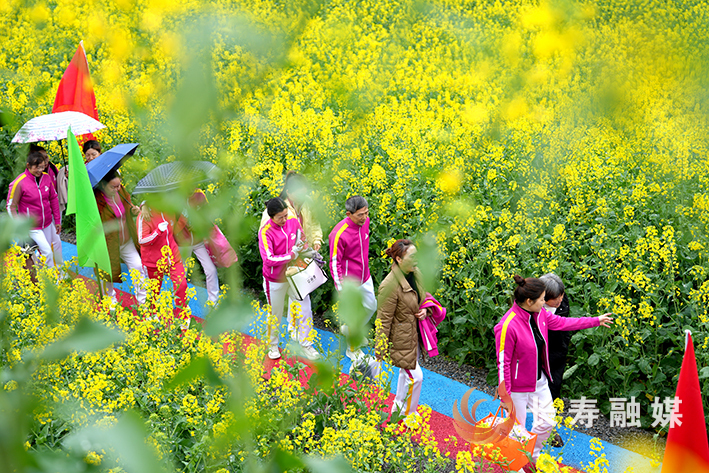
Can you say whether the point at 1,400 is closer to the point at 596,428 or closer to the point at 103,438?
the point at 103,438

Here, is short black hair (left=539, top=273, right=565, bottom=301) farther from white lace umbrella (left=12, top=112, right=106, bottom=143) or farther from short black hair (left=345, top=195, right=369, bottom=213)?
white lace umbrella (left=12, top=112, right=106, bottom=143)

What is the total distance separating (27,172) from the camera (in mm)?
6438

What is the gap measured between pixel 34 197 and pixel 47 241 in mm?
495

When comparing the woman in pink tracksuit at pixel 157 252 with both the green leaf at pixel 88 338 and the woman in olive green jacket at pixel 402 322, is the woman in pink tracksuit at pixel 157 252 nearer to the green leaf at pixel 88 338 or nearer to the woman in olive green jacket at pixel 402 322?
the woman in olive green jacket at pixel 402 322

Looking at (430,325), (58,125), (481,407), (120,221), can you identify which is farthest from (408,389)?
(58,125)

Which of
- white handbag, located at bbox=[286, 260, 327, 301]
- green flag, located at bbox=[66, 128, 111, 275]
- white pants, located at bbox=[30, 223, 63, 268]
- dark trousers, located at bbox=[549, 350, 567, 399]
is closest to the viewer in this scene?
green flag, located at bbox=[66, 128, 111, 275]

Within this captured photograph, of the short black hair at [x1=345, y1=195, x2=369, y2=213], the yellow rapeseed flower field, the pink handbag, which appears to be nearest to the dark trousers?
the yellow rapeseed flower field

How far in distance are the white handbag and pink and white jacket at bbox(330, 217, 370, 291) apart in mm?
200

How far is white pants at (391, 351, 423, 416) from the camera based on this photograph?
451 cm

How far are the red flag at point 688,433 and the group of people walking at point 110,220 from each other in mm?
3675

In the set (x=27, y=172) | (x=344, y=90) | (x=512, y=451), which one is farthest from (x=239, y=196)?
(x=27, y=172)

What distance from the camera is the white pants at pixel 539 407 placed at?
4.06 meters

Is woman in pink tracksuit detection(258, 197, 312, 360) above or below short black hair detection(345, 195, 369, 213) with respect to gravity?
below

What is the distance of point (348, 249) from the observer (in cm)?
534
